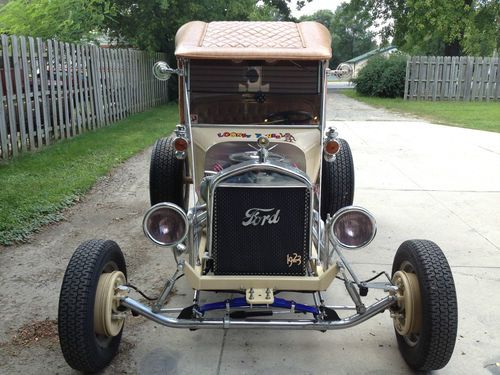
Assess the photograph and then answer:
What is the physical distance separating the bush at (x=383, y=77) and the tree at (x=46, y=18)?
14.2 meters

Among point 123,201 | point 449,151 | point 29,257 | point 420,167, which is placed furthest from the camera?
point 449,151

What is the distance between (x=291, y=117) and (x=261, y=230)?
175 centimetres

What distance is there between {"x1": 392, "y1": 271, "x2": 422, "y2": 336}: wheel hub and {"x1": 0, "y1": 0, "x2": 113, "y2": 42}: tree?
10.3 metres

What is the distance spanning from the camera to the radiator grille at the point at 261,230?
120 inches

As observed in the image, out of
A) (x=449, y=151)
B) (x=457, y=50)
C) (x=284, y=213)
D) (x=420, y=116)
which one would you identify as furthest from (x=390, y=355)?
(x=457, y=50)

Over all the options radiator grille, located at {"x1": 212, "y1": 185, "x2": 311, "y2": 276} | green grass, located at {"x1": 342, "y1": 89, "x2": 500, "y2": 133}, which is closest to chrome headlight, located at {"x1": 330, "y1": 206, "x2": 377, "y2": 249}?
radiator grille, located at {"x1": 212, "y1": 185, "x2": 311, "y2": 276}

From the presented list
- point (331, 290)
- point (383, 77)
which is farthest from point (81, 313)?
point (383, 77)

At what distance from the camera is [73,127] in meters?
10.6

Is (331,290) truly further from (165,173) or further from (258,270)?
(165,173)

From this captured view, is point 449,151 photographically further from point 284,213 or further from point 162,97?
point 162,97

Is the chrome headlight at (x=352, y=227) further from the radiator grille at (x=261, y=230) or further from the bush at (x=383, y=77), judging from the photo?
the bush at (x=383, y=77)

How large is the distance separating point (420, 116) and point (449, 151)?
6.36 metres

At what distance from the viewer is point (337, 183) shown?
16.5 feet

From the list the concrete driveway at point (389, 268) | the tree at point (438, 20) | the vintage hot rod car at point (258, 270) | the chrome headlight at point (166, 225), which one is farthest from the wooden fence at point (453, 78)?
the chrome headlight at point (166, 225)
